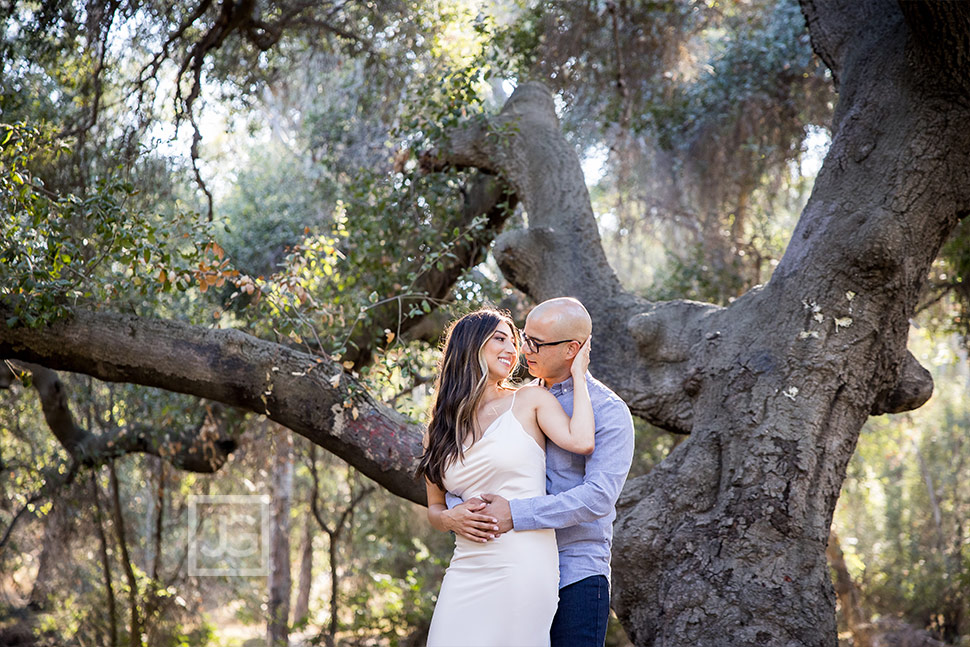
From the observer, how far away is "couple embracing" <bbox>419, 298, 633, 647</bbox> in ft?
7.63

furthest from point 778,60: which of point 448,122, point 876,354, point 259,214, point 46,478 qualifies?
point 46,478

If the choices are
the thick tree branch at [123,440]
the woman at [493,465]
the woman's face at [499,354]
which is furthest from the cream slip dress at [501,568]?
the thick tree branch at [123,440]

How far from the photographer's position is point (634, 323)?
14.8 feet

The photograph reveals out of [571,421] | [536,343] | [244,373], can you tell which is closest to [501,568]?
[571,421]

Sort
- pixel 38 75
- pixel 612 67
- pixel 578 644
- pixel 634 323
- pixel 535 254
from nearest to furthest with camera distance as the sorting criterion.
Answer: pixel 578 644
pixel 634 323
pixel 535 254
pixel 38 75
pixel 612 67

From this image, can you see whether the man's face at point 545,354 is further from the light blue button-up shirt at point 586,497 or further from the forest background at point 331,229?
the forest background at point 331,229

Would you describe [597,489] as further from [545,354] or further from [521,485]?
[545,354]

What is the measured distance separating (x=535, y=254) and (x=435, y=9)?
3315 millimetres

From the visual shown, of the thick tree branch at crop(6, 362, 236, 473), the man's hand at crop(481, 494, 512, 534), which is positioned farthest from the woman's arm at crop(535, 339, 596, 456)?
the thick tree branch at crop(6, 362, 236, 473)

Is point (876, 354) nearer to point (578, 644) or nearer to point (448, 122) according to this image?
point (578, 644)

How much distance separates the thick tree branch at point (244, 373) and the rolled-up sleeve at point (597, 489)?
1601 millimetres

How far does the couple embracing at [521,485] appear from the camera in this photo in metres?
2.32

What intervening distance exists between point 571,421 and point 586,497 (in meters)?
0.23

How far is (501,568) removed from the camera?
7.67 ft
